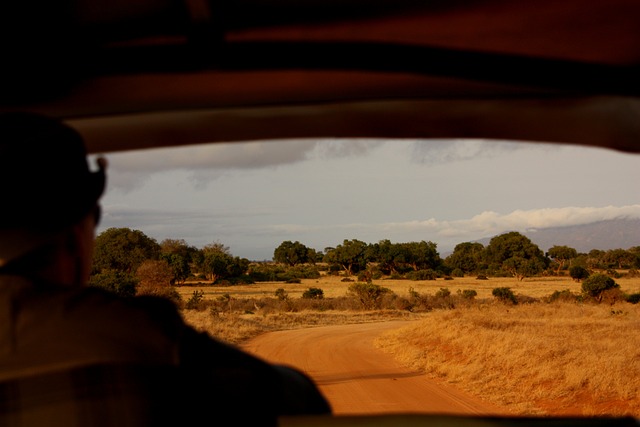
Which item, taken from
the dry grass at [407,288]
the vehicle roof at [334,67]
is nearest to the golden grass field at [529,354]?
the vehicle roof at [334,67]

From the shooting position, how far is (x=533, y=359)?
1357cm

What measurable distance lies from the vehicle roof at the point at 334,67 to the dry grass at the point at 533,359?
9370 millimetres

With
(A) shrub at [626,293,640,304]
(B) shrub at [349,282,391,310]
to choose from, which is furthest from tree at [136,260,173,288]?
(A) shrub at [626,293,640,304]

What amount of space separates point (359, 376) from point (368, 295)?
21.9 metres

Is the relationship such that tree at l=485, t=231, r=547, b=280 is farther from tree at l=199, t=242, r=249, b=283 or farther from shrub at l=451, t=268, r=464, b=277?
tree at l=199, t=242, r=249, b=283

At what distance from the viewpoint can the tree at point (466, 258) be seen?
68250 millimetres

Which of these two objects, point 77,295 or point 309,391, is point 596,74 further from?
point 77,295

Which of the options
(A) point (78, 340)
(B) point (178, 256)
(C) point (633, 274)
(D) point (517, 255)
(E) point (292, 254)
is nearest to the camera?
(A) point (78, 340)

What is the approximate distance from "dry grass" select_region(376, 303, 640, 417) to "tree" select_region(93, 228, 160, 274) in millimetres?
15096

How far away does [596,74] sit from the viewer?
1604 millimetres

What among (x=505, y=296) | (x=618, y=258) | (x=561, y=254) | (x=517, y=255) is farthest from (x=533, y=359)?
(x=618, y=258)

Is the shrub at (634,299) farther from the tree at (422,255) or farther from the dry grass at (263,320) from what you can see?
the tree at (422,255)

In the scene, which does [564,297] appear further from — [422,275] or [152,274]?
[422,275]

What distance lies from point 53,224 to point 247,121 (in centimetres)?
79
